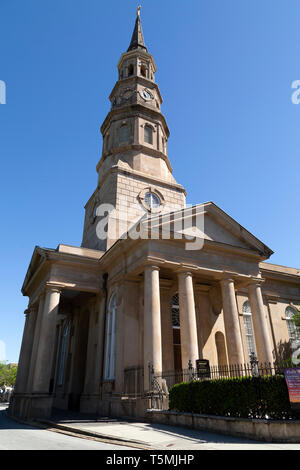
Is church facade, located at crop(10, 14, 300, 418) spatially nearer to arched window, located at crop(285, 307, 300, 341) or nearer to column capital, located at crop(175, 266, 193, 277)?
column capital, located at crop(175, 266, 193, 277)

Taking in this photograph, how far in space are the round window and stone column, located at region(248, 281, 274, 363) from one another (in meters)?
10.2

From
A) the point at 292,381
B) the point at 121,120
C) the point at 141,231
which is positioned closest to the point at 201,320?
the point at 141,231

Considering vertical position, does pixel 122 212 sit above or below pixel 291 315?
above

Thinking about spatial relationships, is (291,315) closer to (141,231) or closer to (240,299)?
(240,299)

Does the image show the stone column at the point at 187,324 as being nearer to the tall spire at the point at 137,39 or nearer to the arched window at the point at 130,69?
the arched window at the point at 130,69

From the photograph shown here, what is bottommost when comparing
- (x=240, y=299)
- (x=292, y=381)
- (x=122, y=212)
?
(x=292, y=381)

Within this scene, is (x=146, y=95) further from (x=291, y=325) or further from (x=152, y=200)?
(x=291, y=325)

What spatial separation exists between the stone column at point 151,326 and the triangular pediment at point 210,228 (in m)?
2.35

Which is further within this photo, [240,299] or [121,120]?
[121,120]

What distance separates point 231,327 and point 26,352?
47.8 ft
